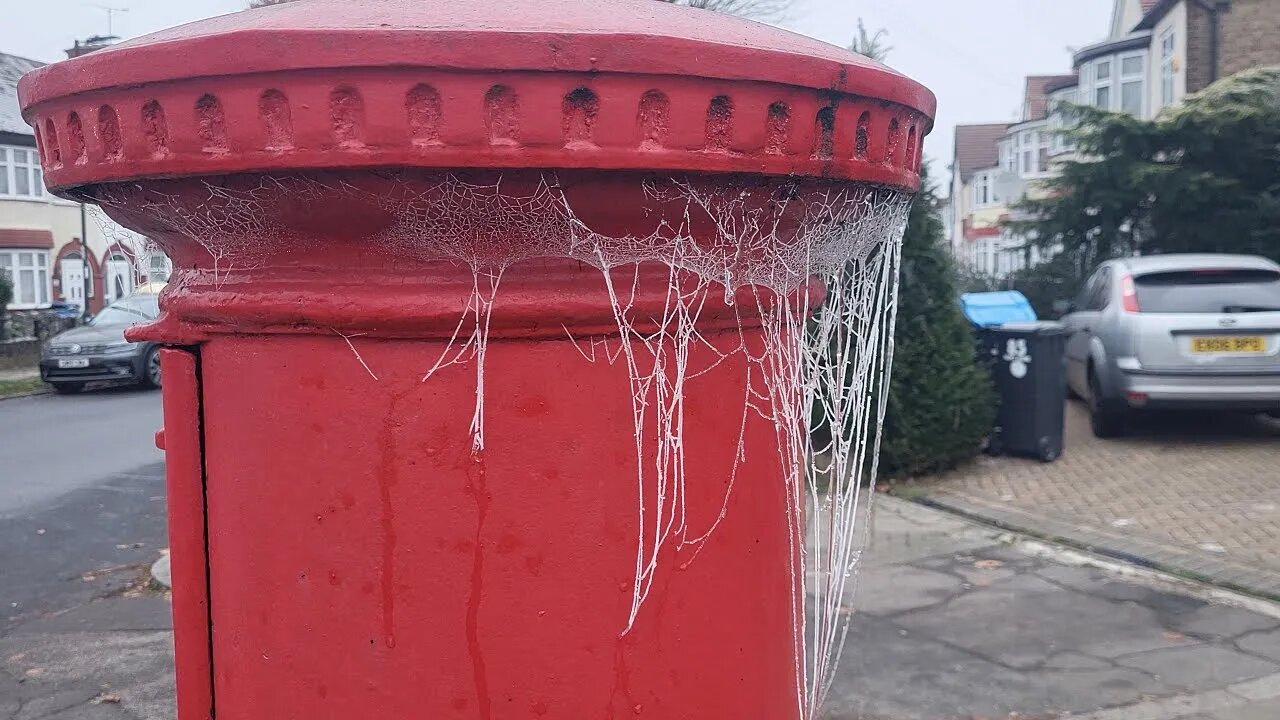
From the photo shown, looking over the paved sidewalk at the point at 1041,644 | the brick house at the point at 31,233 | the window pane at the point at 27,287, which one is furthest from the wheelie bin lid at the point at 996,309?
the window pane at the point at 27,287

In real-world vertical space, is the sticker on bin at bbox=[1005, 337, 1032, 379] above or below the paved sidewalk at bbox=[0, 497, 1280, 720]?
above

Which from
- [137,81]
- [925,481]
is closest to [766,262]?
[137,81]

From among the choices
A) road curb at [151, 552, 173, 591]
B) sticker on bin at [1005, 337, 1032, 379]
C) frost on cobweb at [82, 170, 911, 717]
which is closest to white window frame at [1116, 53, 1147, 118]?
sticker on bin at [1005, 337, 1032, 379]

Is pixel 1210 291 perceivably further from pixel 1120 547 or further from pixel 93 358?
pixel 93 358

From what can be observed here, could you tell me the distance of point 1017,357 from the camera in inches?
320

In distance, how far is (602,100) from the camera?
96cm

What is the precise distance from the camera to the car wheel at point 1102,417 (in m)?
8.94

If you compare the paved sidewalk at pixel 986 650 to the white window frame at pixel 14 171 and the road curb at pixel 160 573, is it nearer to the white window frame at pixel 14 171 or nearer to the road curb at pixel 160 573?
the road curb at pixel 160 573

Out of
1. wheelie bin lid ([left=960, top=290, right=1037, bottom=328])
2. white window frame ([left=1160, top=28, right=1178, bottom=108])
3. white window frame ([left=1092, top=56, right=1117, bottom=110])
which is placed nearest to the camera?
wheelie bin lid ([left=960, top=290, right=1037, bottom=328])

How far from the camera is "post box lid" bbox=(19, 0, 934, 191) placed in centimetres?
93

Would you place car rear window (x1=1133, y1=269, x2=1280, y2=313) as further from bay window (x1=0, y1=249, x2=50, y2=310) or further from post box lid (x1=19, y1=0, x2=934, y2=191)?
bay window (x1=0, y1=249, x2=50, y2=310)

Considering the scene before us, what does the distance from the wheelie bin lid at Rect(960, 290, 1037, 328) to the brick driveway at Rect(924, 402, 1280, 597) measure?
1.15 metres

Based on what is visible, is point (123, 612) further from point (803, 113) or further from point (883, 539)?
point (803, 113)

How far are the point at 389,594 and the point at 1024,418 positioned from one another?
787 cm
